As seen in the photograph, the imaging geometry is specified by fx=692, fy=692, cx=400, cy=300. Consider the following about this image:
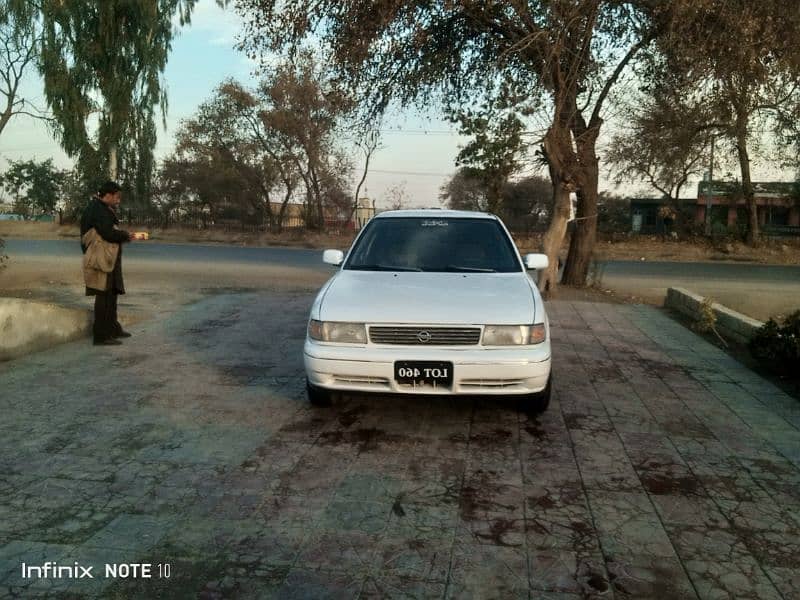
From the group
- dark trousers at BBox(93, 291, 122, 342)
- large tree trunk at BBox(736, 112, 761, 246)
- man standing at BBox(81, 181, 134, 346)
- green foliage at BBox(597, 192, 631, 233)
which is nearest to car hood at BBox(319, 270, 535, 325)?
man standing at BBox(81, 181, 134, 346)

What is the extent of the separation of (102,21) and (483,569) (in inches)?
805

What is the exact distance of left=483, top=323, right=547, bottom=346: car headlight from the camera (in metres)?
4.85

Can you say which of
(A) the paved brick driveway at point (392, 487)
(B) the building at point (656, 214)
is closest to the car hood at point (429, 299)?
(A) the paved brick driveway at point (392, 487)

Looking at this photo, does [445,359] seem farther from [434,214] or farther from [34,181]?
[34,181]

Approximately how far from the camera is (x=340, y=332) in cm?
493

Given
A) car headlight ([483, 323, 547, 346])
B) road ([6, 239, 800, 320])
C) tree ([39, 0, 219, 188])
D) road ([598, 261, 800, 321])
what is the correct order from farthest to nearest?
1. tree ([39, 0, 219, 188])
2. road ([6, 239, 800, 320])
3. road ([598, 261, 800, 321])
4. car headlight ([483, 323, 547, 346])

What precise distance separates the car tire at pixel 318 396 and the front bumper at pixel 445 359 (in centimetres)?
45

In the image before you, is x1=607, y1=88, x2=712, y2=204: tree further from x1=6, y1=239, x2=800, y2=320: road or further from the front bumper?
the front bumper

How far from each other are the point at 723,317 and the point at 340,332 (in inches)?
272

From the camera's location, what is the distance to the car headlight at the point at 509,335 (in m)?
4.85

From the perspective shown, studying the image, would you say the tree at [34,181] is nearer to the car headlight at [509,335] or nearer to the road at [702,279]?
the road at [702,279]

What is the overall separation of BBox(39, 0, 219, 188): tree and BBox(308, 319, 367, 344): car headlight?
53.0 feet

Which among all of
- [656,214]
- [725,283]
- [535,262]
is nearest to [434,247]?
[535,262]

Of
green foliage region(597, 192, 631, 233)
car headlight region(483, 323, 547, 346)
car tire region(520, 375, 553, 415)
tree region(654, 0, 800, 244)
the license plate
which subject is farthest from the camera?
green foliage region(597, 192, 631, 233)
